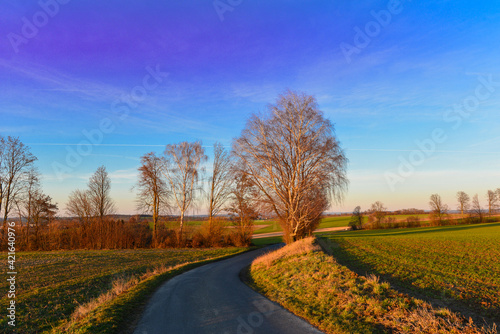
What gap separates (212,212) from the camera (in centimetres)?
3928

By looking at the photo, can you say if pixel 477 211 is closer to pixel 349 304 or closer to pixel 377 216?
pixel 377 216

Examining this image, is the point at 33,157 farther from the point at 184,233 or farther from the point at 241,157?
the point at 241,157

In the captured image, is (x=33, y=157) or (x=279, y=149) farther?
(x=33, y=157)

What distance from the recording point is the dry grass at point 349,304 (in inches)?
238

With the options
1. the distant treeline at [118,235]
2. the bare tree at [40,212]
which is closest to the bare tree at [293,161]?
the distant treeline at [118,235]

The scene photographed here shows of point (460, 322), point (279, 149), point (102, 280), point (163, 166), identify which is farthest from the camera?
point (163, 166)

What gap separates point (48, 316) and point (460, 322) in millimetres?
12745

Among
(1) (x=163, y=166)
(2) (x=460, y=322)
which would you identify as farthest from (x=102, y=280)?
(1) (x=163, y=166)

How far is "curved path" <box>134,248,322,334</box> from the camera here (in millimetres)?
6809

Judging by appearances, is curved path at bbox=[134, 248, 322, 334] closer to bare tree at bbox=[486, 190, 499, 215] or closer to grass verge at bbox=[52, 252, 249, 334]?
grass verge at bbox=[52, 252, 249, 334]

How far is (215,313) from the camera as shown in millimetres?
8164

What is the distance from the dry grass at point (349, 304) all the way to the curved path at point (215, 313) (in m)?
0.65

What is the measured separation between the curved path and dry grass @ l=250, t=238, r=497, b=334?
65 centimetres

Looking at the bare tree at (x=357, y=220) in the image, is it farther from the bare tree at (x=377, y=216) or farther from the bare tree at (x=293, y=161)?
the bare tree at (x=293, y=161)
